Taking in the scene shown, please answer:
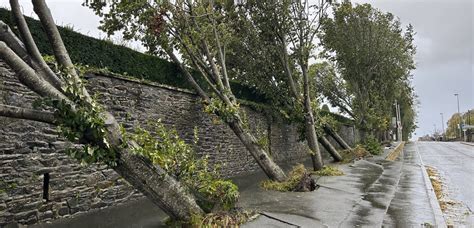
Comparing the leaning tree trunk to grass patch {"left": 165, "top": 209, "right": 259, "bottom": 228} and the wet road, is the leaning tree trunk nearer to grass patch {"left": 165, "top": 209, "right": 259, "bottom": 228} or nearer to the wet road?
grass patch {"left": 165, "top": 209, "right": 259, "bottom": 228}

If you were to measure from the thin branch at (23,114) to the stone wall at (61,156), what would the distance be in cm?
126

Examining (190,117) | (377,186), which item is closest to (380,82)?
(377,186)

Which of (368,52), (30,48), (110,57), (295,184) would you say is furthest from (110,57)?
(368,52)

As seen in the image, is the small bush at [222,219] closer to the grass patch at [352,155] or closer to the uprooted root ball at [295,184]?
the uprooted root ball at [295,184]

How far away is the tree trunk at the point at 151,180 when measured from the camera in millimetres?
4633

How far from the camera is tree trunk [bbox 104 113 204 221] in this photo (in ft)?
15.2

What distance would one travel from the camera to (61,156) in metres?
6.62

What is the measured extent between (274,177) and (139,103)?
408 cm

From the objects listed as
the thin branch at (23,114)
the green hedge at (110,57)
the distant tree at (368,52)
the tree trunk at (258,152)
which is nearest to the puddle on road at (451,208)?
the tree trunk at (258,152)

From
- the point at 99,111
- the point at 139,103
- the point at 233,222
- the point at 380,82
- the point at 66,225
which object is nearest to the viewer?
the point at 99,111

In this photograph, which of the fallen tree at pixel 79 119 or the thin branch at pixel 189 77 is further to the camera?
the thin branch at pixel 189 77

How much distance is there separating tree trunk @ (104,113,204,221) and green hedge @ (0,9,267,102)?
11.3 ft

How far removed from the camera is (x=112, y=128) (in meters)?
4.63

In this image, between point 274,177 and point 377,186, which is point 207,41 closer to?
point 274,177
